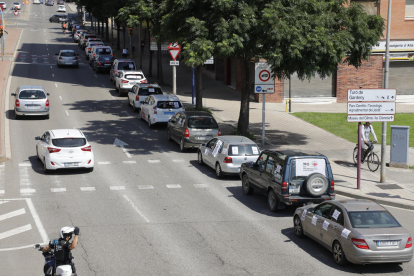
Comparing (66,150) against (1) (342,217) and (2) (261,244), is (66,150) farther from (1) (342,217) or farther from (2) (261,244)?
(1) (342,217)

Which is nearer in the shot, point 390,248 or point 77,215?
point 390,248

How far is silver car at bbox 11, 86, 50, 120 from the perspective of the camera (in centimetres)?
2870

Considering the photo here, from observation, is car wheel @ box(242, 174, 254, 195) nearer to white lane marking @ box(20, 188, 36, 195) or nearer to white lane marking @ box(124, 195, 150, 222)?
white lane marking @ box(124, 195, 150, 222)

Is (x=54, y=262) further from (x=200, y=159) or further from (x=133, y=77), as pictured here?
(x=133, y=77)

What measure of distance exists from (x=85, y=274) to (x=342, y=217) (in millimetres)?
5368

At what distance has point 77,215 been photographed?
48.9 ft

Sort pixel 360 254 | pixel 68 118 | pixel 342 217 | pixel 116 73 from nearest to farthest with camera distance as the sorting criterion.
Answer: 1. pixel 360 254
2. pixel 342 217
3. pixel 68 118
4. pixel 116 73

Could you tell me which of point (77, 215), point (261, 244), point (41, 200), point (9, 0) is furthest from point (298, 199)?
point (9, 0)

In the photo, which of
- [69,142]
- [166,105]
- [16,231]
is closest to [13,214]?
[16,231]

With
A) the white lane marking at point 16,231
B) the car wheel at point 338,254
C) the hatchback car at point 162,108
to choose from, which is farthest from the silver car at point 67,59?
the car wheel at point 338,254

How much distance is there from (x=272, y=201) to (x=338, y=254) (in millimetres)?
4061

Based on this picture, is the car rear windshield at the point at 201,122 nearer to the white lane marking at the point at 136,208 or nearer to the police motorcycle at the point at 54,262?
the white lane marking at the point at 136,208

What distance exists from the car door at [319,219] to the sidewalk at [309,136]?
475 cm

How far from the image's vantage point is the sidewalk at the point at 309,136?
17566mm
